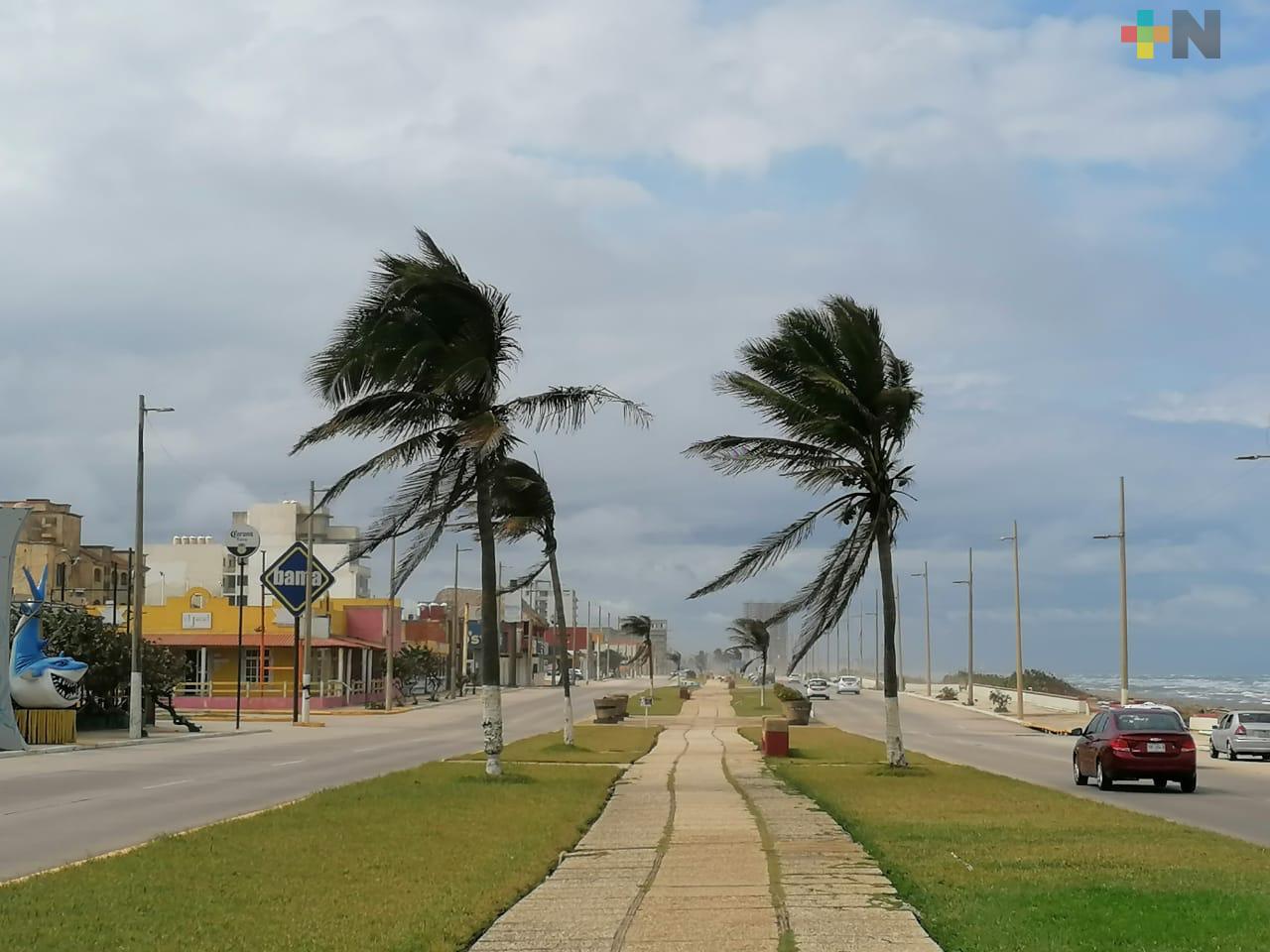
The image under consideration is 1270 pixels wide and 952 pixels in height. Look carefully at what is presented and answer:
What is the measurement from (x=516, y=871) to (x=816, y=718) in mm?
53260

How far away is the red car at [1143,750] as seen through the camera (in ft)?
84.7

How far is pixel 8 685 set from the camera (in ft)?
117

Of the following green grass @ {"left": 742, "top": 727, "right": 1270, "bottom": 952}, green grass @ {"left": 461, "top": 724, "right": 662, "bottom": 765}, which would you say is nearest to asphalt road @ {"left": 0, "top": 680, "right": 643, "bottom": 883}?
green grass @ {"left": 461, "top": 724, "right": 662, "bottom": 765}

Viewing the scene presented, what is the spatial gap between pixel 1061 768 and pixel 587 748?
36.4ft

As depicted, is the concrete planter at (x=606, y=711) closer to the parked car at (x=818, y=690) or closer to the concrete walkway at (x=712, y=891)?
the concrete walkway at (x=712, y=891)

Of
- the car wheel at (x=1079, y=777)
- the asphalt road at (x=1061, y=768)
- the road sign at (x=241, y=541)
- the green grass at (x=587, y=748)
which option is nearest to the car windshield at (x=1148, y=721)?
the asphalt road at (x=1061, y=768)

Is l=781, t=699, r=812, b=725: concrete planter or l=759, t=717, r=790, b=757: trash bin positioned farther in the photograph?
l=781, t=699, r=812, b=725: concrete planter

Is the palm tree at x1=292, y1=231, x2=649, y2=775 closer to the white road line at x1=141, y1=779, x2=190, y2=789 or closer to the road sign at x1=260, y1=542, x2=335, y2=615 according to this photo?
the white road line at x1=141, y1=779, x2=190, y2=789

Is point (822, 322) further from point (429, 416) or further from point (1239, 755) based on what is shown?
point (1239, 755)

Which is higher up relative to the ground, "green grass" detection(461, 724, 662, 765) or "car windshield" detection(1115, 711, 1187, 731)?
"car windshield" detection(1115, 711, 1187, 731)

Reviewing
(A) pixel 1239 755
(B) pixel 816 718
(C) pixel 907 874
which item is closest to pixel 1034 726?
(B) pixel 816 718

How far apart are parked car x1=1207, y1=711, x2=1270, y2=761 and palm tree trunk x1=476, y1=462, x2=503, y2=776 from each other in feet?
78.7

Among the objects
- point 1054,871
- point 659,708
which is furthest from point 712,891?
point 659,708

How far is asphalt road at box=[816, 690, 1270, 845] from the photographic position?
70.1ft
